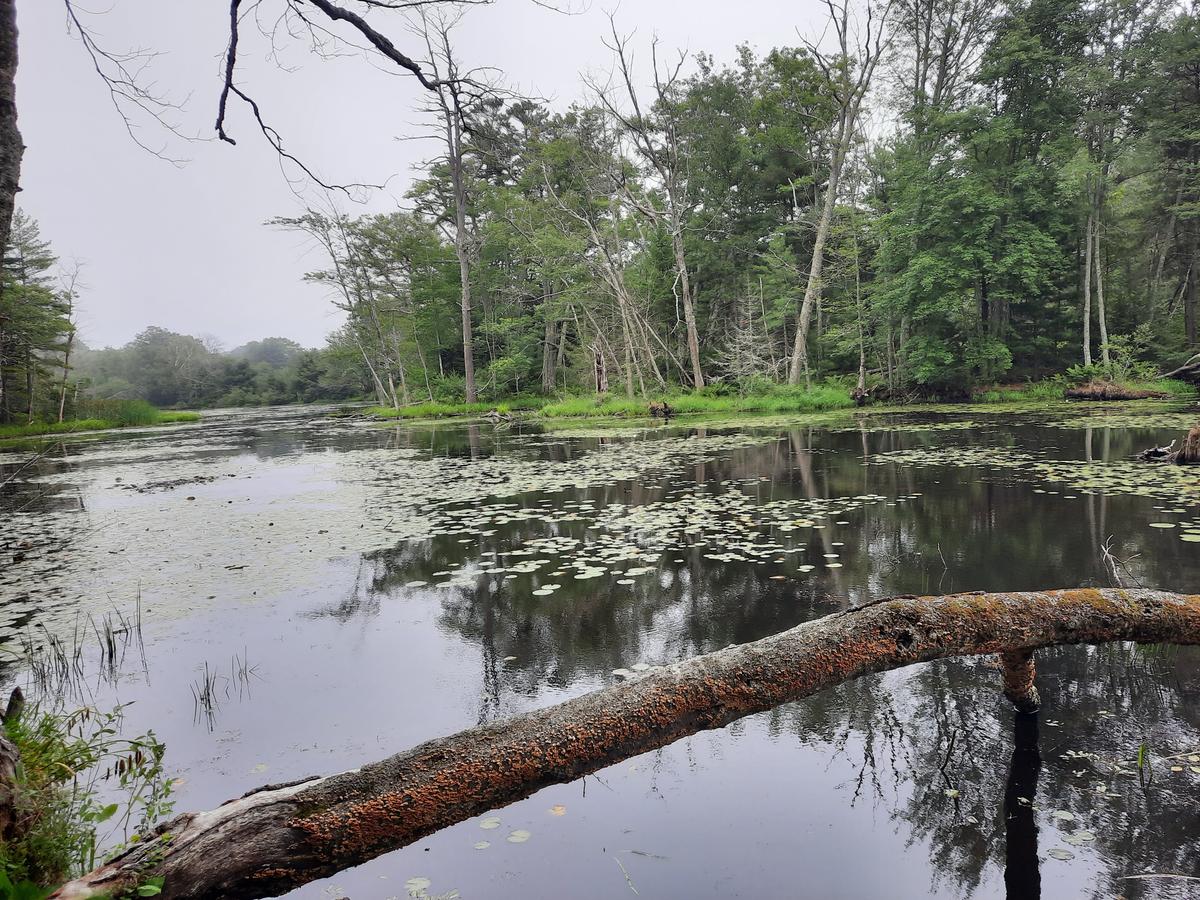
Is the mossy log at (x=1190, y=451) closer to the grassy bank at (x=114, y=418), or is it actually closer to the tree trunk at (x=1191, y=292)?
the tree trunk at (x=1191, y=292)

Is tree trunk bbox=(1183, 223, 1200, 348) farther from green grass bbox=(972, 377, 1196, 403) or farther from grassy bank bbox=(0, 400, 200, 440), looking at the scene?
grassy bank bbox=(0, 400, 200, 440)

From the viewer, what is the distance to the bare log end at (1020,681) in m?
2.53

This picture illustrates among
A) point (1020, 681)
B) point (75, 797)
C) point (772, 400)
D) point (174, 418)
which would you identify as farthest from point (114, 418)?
point (1020, 681)

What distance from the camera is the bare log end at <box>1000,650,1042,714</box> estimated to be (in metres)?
2.53

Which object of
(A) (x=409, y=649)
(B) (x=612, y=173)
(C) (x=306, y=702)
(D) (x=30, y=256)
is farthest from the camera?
(D) (x=30, y=256)

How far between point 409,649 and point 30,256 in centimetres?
4505

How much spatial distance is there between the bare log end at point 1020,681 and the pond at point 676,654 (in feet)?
0.28

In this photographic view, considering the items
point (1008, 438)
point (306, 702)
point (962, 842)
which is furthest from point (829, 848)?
point (1008, 438)

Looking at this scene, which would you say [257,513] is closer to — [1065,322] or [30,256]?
[1065,322]

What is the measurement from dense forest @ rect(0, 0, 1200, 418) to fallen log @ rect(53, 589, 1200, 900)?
1241 centimetres

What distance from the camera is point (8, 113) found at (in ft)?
5.72

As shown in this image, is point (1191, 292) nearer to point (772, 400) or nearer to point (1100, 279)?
point (1100, 279)

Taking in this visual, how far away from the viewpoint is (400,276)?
37000 millimetres

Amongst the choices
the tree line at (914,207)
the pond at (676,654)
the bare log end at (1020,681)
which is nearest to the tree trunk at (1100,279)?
the tree line at (914,207)
